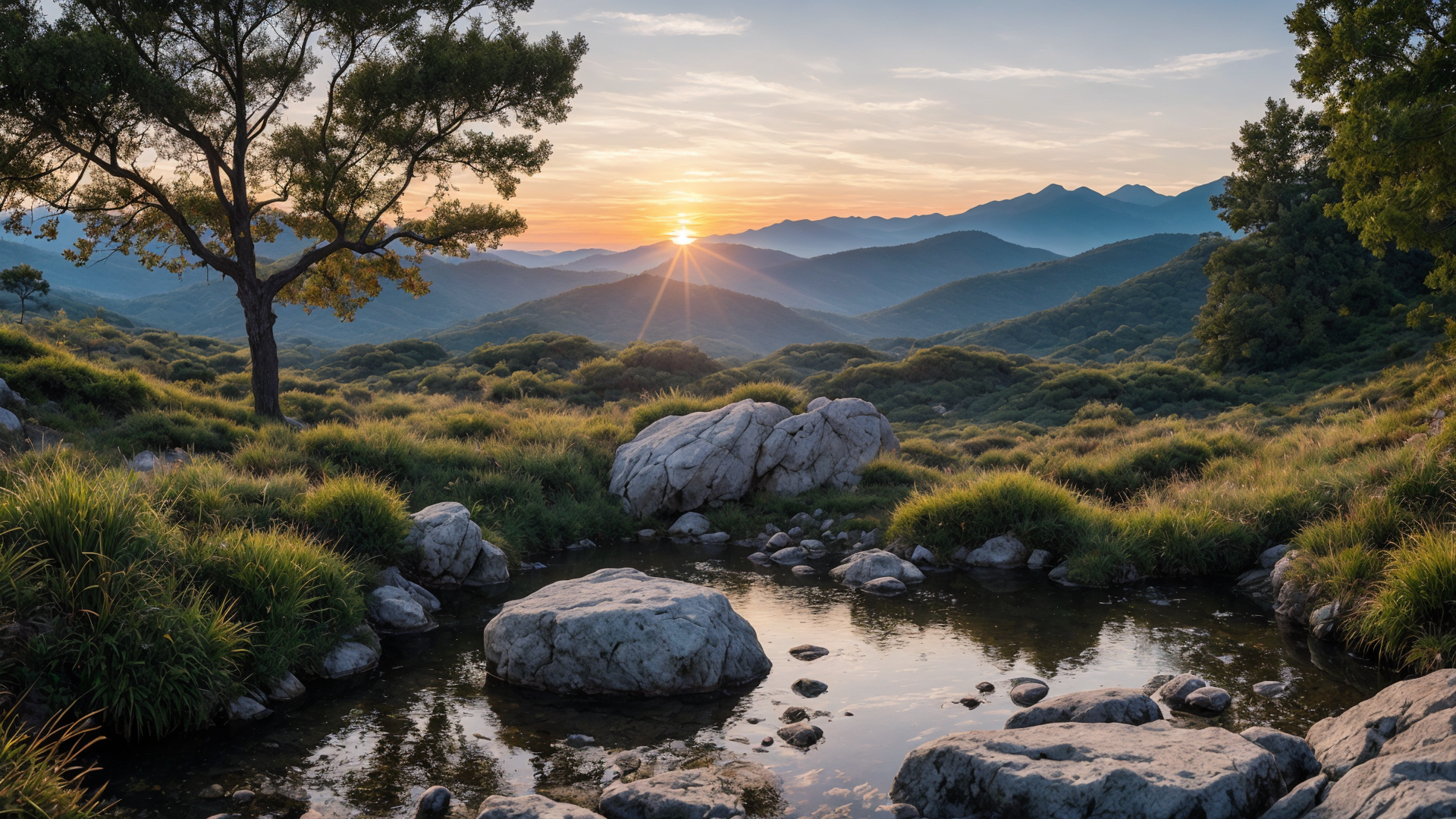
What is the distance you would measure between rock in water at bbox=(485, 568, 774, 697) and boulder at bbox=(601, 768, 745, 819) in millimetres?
2366

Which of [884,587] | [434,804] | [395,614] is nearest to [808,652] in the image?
[884,587]

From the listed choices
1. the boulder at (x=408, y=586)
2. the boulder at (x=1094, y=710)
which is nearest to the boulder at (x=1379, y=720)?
the boulder at (x=1094, y=710)

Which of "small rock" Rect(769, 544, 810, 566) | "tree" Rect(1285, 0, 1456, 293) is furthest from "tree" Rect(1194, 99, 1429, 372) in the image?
"small rock" Rect(769, 544, 810, 566)

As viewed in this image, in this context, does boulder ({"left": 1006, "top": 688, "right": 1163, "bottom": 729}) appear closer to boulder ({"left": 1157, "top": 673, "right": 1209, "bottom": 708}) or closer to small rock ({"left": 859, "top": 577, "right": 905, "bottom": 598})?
boulder ({"left": 1157, "top": 673, "right": 1209, "bottom": 708})

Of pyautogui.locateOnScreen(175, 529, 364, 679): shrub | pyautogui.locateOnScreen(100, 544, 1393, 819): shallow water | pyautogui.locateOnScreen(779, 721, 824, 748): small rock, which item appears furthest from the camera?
pyautogui.locateOnScreen(175, 529, 364, 679): shrub

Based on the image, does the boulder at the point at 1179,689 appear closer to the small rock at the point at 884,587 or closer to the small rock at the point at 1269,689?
the small rock at the point at 1269,689

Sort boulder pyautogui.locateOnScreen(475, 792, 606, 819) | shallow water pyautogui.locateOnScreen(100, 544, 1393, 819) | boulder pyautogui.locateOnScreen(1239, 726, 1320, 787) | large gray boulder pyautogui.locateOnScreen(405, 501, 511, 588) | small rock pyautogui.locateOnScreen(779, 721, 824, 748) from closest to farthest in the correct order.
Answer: boulder pyautogui.locateOnScreen(475, 792, 606, 819) < boulder pyautogui.locateOnScreen(1239, 726, 1320, 787) < shallow water pyautogui.locateOnScreen(100, 544, 1393, 819) < small rock pyautogui.locateOnScreen(779, 721, 824, 748) < large gray boulder pyautogui.locateOnScreen(405, 501, 511, 588)

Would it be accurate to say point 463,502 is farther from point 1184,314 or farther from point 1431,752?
Result: point 1184,314

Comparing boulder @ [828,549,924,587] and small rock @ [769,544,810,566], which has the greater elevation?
boulder @ [828,549,924,587]

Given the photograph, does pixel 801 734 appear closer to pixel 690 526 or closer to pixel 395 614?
pixel 395 614

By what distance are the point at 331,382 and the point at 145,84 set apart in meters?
31.1

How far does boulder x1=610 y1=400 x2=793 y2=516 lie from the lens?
61.5 feet

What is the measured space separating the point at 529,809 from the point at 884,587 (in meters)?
8.39

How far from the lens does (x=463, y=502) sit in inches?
669
